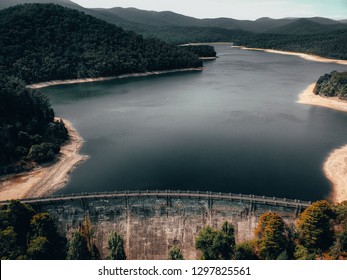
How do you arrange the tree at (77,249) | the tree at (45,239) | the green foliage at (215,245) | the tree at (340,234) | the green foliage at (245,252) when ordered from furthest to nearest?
the tree at (77,249), the tree at (45,239), the green foliage at (215,245), the green foliage at (245,252), the tree at (340,234)

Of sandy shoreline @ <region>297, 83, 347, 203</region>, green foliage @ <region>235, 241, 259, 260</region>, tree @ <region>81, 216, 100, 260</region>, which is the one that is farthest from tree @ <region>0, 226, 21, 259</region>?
sandy shoreline @ <region>297, 83, 347, 203</region>

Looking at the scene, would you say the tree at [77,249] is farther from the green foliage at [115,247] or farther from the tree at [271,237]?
the tree at [271,237]

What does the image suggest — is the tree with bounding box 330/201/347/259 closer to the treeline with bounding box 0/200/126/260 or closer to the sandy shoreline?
the sandy shoreline

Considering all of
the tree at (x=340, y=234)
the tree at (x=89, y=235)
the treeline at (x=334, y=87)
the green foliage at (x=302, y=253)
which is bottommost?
the tree at (x=89, y=235)

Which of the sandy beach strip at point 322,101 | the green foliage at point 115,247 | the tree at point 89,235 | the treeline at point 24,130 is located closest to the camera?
the green foliage at point 115,247

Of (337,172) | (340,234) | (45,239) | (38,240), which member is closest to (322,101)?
(337,172)

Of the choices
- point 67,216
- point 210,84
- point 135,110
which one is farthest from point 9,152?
point 210,84

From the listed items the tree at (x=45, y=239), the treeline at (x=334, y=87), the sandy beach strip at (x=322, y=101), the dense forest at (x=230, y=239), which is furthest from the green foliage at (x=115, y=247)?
the treeline at (x=334, y=87)

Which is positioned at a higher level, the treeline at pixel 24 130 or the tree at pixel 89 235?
the treeline at pixel 24 130
